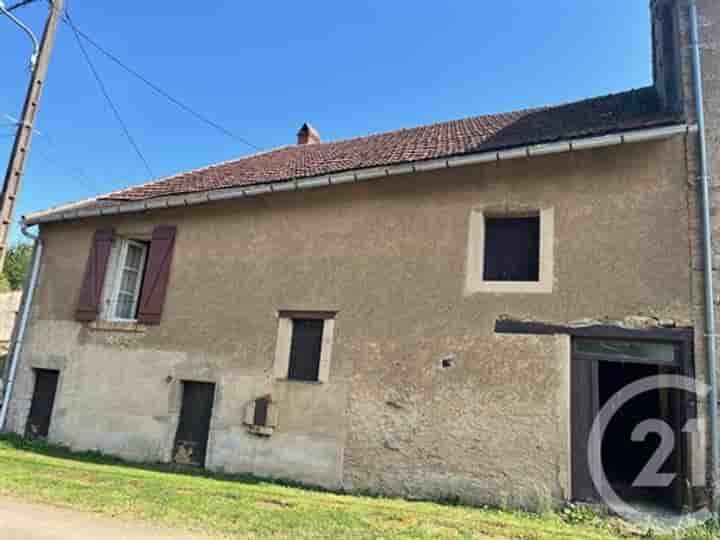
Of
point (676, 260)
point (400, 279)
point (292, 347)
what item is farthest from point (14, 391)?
point (676, 260)

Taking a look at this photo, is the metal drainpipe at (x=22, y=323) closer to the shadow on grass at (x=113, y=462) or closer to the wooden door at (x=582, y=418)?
the shadow on grass at (x=113, y=462)

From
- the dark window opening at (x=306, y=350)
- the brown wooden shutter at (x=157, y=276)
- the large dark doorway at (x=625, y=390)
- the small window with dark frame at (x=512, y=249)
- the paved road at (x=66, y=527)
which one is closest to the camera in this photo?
the paved road at (x=66, y=527)

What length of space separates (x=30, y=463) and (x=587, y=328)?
7477 millimetres

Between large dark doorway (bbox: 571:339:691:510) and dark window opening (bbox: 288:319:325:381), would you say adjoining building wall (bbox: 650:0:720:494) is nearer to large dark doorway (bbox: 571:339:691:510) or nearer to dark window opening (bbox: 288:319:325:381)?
large dark doorway (bbox: 571:339:691:510)

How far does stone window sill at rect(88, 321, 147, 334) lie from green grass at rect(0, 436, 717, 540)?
93.2 inches

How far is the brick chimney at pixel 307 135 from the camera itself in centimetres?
1327

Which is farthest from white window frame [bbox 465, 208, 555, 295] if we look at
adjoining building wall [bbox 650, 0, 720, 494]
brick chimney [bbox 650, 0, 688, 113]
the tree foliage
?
the tree foliage

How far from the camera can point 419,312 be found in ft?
21.5

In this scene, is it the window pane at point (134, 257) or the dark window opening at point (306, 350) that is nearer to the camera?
the dark window opening at point (306, 350)

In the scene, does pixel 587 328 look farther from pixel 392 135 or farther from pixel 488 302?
pixel 392 135

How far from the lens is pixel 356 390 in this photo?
6633mm

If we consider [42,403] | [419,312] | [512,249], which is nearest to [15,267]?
[42,403]

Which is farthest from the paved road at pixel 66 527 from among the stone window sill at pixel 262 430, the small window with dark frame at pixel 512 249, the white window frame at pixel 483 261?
the small window with dark frame at pixel 512 249

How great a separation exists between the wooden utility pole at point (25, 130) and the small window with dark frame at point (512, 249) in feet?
20.6
